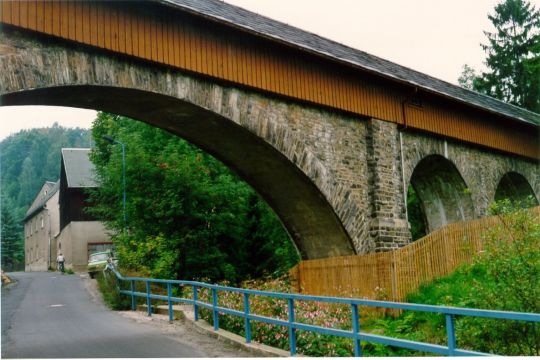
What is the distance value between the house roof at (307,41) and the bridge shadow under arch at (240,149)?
Result: 1.73m

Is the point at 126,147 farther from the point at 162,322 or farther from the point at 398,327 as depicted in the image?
the point at 398,327

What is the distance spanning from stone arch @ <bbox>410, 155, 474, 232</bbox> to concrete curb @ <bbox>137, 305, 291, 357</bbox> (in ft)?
28.4

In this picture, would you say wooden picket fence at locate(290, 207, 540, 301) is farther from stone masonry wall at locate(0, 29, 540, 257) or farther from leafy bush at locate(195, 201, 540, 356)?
leafy bush at locate(195, 201, 540, 356)

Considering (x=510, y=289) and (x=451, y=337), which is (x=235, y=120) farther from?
(x=451, y=337)

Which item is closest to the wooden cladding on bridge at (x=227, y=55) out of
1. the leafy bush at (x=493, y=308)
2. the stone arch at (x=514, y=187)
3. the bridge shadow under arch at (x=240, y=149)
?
the bridge shadow under arch at (x=240, y=149)

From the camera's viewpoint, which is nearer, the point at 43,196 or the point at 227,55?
the point at 227,55

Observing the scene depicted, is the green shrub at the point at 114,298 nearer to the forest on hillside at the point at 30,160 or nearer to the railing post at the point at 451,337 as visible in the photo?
the railing post at the point at 451,337

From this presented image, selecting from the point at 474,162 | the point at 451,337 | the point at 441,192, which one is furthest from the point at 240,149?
the point at 474,162

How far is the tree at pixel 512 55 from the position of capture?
114 feet

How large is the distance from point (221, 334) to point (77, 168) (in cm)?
3530

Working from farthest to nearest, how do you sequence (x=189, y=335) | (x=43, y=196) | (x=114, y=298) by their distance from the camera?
(x=43, y=196) < (x=114, y=298) < (x=189, y=335)

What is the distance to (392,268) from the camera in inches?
510

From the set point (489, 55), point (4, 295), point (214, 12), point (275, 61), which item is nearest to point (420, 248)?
point (275, 61)

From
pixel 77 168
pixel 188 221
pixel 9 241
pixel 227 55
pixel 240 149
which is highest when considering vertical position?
pixel 77 168
